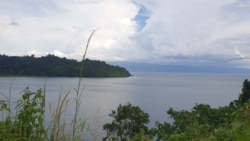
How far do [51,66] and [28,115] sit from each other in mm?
165315

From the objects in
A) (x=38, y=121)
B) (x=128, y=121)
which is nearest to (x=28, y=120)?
(x=38, y=121)

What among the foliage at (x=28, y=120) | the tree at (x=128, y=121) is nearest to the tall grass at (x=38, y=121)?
the foliage at (x=28, y=120)

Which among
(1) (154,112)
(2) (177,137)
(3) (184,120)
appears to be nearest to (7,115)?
(2) (177,137)

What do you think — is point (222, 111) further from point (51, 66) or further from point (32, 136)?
point (51, 66)

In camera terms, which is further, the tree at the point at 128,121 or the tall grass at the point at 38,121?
the tree at the point at 128,121

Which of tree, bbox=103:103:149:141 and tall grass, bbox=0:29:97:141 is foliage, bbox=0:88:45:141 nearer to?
tall grass, bbox=0:29:97:141

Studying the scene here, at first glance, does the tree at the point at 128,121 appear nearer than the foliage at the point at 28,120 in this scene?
No

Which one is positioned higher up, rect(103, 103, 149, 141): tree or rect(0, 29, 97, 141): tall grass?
rect(0, 29, 97, 141): tall grass

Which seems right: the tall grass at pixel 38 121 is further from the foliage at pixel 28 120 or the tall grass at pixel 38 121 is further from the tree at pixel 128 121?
the tree at pixel 128 121

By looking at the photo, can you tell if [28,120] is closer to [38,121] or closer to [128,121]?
[38,121]

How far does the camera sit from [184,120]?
21609 millimetres

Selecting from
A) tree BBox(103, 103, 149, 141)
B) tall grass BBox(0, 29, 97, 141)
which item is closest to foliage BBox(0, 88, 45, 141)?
tall grass BBox(0, 29, 97, 141)

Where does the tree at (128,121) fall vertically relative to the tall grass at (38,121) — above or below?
below

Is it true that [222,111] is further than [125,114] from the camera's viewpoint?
No
